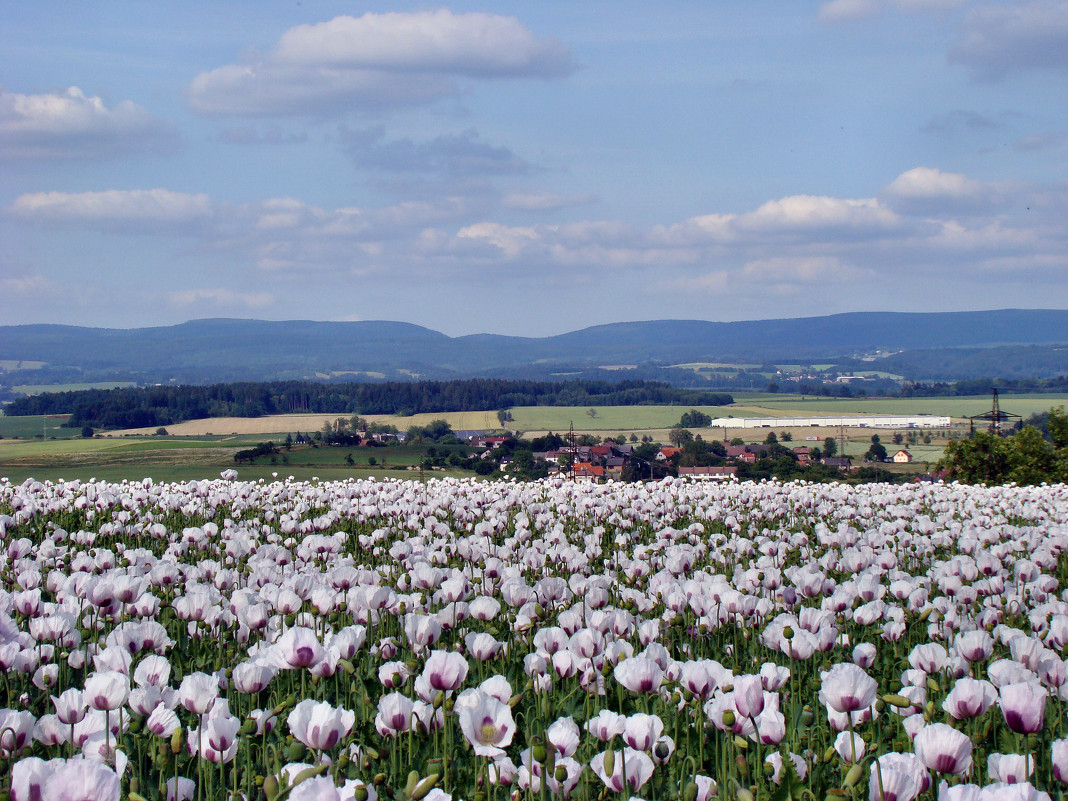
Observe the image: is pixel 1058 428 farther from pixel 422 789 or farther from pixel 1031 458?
pixel 422 789

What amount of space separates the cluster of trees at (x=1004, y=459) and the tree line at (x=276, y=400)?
138ft

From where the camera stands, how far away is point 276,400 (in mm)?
75812

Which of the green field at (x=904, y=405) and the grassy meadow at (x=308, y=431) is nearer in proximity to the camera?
the grassy meadow at (x=308, y=431)

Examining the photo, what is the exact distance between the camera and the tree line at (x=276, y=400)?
58.7 metres

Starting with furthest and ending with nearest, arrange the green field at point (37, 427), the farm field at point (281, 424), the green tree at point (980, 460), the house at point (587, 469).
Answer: the farm field at point (281, 424) < the green field at point (37, 427) < the green tree at point (980, 460) < the house at point (587, 469)

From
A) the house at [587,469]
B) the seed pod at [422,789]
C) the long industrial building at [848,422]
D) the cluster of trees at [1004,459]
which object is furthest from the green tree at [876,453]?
the seed pod at [422,789]

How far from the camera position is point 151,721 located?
3.81m

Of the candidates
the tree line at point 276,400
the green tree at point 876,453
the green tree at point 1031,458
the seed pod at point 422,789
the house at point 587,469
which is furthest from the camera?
the tree line at point 276,400

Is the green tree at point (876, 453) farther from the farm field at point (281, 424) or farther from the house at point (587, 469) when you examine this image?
the farm field at point (281, 424)

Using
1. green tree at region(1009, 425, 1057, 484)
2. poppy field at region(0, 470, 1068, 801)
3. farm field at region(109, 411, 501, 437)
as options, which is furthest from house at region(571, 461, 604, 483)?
farm field at region(109, 411, 501, 437)

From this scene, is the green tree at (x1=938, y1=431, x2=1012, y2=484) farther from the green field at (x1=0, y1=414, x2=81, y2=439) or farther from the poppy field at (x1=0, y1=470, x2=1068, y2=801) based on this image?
the green field at (x1=0, y1=414, x2=81, y2=439)

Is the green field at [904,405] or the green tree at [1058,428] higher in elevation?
the green tree at [1058,428]

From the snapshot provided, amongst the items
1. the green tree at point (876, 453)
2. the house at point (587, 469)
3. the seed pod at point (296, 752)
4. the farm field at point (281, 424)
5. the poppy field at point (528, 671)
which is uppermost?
the seed pod at point (296, 752)

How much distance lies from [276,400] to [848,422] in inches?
1733
